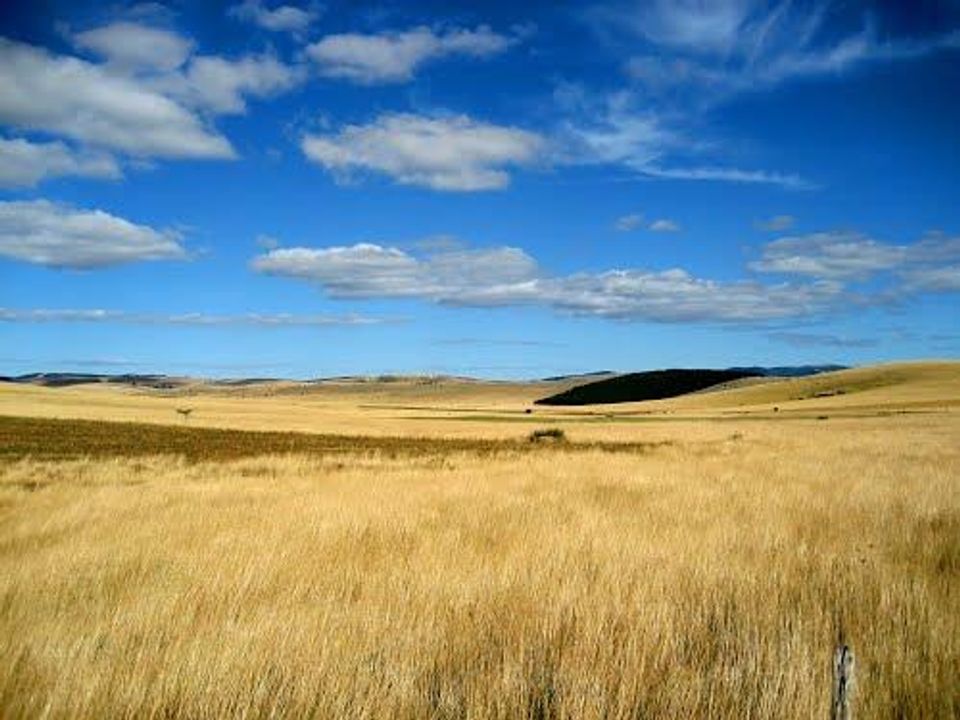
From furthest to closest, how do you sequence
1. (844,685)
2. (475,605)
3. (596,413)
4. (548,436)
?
(596,413) < (548,436) < (475,605) < (844,685)

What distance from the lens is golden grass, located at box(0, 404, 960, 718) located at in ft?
16.7

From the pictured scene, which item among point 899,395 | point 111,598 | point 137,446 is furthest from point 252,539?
point 899,395

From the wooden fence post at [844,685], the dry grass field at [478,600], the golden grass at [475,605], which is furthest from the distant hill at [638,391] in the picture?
the wooden fence post at [844,685]

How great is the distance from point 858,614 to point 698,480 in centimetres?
1289

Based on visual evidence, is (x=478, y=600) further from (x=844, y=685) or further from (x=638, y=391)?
(x=638, y=391)

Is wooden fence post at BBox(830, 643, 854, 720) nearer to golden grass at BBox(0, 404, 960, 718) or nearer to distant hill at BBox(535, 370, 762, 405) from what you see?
golden grass at BBox(0, 404, 960, 718)

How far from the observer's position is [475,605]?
7.34 meters

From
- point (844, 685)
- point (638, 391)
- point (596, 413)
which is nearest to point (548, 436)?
point (844, 685)

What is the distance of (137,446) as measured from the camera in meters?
39.2

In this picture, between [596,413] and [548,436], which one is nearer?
[548,436]

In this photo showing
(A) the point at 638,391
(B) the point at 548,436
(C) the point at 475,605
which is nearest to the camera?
(C) the point at 475,605

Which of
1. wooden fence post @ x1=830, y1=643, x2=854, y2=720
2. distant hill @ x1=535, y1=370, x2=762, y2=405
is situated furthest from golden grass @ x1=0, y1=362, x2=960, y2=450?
wooden fence post @ x1=830, y1=643, x2=854, y2=720

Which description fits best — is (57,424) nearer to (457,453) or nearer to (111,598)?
(457,453)

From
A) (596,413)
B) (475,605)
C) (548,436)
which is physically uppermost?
(475,605)
